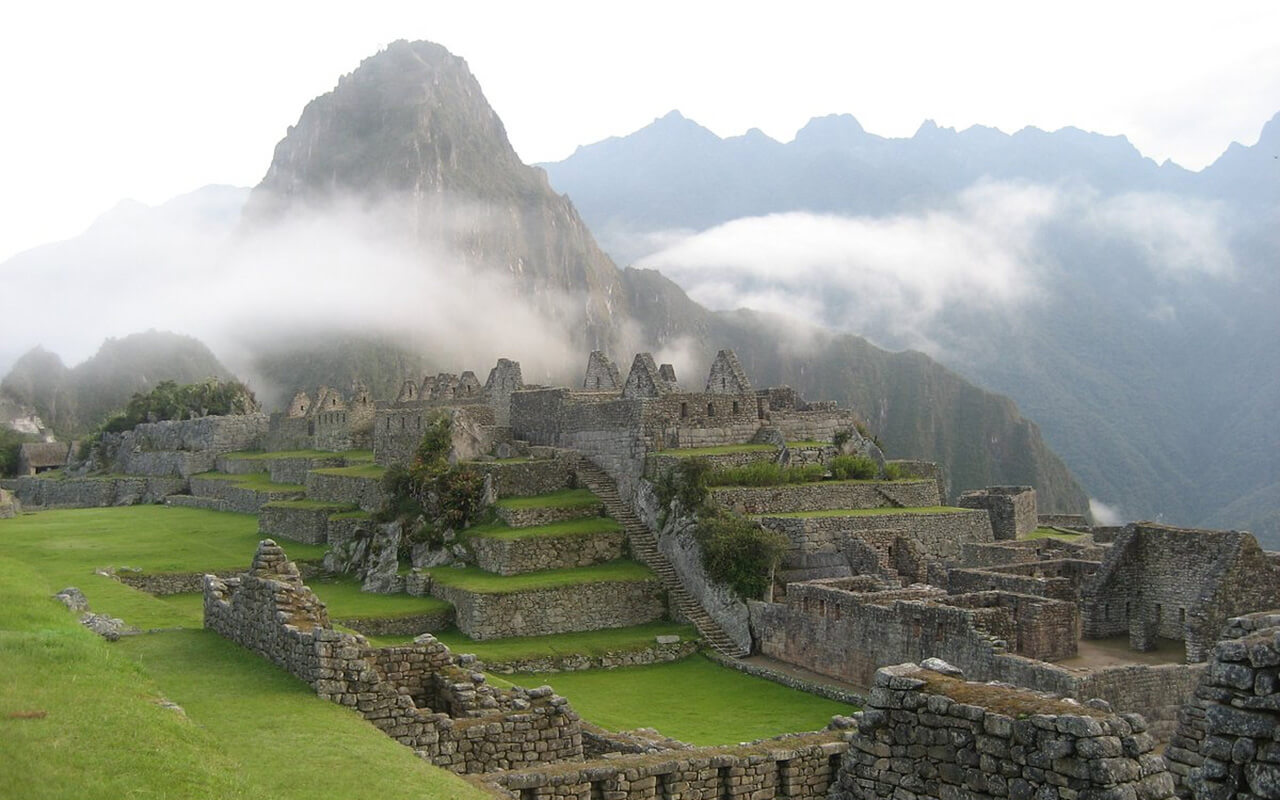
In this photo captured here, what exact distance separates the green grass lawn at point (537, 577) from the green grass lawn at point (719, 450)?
3.36 m

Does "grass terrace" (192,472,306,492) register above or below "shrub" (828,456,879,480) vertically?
below

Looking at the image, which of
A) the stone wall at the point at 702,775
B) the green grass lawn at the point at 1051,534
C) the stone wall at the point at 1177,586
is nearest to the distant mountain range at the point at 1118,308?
the green grass lawn at the point at 1051,534

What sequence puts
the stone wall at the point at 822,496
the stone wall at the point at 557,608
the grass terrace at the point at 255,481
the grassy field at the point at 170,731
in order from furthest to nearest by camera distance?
1. the grass terrace at the point at 255,481
2. the stone wall at the point at 822,496
3. the stone wall at the point at 557,608
4. the grassy field at the point at 170,731

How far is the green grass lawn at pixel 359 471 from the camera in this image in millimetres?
38781

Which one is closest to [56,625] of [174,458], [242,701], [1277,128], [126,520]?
Answer: [242,701]

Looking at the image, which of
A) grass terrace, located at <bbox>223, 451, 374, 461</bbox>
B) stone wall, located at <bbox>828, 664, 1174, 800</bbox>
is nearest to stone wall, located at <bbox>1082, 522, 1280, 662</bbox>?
stone wall, located at <bbox>828, 664, 1174, 800</bbox>

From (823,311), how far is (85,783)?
177 meters

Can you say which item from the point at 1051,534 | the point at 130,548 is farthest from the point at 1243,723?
the point at 130,548

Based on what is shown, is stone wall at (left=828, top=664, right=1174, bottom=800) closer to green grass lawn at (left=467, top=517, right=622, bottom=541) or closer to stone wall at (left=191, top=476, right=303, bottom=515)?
green grass lawn at (left=467, top=517, right=622, bottom=541)

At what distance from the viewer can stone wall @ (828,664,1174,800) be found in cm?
594

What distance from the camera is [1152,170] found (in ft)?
441

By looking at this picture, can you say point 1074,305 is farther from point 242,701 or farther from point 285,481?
point 242,701

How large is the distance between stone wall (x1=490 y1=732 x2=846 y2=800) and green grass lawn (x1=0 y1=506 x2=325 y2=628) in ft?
34.3

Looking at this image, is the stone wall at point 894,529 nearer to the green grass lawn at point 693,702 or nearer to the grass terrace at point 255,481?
the green grass lawn at point 693,702
